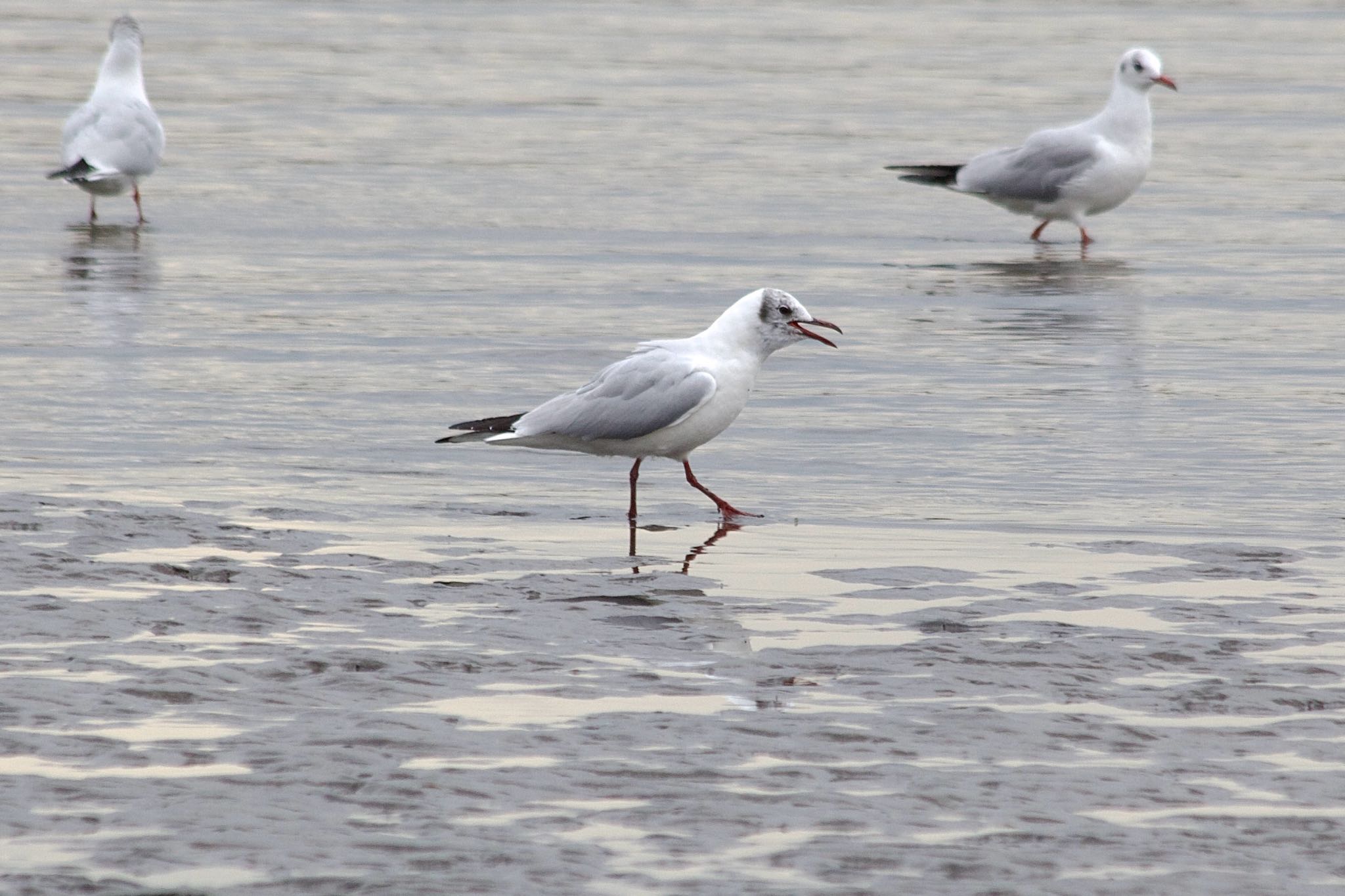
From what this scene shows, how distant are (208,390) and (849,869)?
689cm

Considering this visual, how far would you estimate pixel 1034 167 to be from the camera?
16.9m

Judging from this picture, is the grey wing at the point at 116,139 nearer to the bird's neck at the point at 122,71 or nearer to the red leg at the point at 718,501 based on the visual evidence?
the bird's neck at the point at 122,71

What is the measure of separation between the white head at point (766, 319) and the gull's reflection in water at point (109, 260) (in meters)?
6.32

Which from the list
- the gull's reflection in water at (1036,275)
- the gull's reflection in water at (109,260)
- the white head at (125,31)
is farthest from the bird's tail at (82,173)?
→ the gull's reflection in water at (1036,275)

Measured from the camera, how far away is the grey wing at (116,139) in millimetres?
16719

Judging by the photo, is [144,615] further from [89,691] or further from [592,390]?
[592,390]

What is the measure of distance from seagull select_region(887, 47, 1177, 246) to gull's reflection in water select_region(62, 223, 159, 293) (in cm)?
628

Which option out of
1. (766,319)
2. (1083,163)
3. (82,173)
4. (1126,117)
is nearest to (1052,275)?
(1083,163)

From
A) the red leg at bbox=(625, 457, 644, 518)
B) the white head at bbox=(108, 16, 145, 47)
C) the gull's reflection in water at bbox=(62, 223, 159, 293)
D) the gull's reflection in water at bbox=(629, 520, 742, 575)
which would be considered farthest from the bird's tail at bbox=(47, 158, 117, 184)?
the gull's reflection in water at bbox=(629, 520, 742, 575)

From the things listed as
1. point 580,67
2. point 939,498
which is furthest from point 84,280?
point 580,67

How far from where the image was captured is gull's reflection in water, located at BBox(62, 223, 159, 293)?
45.7 feet

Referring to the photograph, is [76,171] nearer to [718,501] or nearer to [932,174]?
[932,174]

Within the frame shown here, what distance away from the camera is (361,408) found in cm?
1041

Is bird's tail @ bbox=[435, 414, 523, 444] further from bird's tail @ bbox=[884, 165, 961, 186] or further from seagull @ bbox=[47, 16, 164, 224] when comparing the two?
bird's tail @ bbox=[884, 165, 961, 186]
